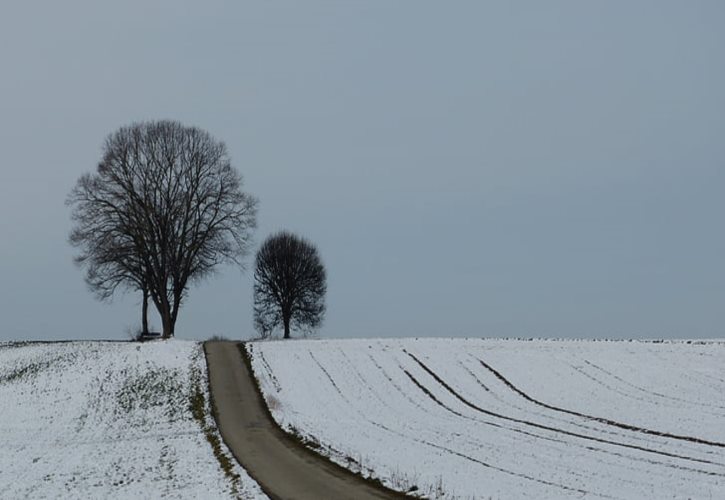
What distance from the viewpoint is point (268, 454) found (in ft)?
73.0

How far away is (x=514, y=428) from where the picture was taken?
1045 inches

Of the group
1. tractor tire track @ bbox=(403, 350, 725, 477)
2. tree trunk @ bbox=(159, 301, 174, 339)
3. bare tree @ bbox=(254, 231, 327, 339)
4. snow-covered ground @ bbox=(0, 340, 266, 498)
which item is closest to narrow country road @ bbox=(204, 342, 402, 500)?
snow-covered ground @ bbox=(0, 340, 266, 498)

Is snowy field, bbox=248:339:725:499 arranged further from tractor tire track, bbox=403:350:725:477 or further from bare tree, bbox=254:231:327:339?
bare tree, bbox=254:231:327:339

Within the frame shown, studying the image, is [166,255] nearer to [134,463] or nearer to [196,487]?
[134,463]

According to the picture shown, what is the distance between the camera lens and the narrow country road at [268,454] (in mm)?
17000

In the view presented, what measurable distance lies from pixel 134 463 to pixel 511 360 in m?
25.5

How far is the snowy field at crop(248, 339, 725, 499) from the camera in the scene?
59.7 feet

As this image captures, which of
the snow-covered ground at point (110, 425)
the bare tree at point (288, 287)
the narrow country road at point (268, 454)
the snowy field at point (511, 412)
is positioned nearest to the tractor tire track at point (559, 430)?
the snowy field at point (511, 412)

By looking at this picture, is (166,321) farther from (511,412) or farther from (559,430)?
(559,430)

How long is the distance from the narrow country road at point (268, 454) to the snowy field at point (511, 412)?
67 cm

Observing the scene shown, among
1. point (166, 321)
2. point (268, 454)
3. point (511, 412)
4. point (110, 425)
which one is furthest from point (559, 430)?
point (166, 321)

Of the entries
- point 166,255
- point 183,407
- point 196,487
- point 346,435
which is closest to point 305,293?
point 166,255

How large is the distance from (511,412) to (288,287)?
4859cm

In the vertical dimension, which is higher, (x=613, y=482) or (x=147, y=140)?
(x=147, y=140)
